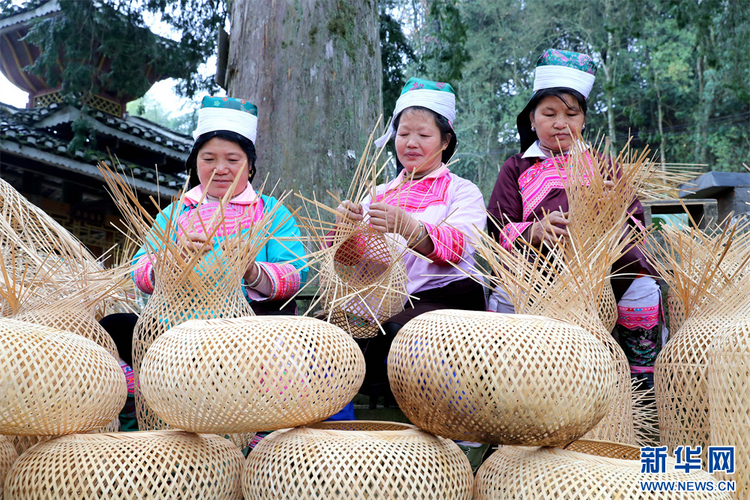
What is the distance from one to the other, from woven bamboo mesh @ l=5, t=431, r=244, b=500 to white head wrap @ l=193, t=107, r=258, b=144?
3.67 ft

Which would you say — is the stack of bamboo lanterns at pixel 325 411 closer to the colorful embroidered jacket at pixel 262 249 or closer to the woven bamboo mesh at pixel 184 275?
the woven bamboo mesh at pixel 184 275

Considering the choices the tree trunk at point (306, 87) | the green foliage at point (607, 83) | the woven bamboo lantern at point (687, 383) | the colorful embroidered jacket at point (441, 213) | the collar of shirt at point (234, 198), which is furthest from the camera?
the green foliage at point (607, 83)

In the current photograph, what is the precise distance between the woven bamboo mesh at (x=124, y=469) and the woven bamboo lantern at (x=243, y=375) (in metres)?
0.06

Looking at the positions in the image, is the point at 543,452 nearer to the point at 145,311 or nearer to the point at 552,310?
the point at 552,310

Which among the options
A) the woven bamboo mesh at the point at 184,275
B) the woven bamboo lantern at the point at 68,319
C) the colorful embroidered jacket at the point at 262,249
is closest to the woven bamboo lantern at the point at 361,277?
A: the colorful embroidered jacket at the point at 262,249

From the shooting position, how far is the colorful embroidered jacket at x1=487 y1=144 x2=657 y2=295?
6.45 ft

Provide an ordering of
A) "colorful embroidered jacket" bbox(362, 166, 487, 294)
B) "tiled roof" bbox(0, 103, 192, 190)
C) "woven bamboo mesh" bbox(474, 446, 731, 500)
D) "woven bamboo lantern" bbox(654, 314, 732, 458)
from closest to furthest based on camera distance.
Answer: "woven bamboo mesh" bbox(474, 446, 731, 500), "woven bamboo lantern" bbox(654, 314, 732, 458), "colorful embroidered jacket" bbox(362, 166, 487, 294), "tiled roof" bbox(0, 103, 192, 190)

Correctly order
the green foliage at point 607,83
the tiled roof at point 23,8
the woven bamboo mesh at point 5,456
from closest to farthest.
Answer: the woven bamboo mesh at point 5,456
the tiled roof at point 23,8
the green foliage at point 607,83

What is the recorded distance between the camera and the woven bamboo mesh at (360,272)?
1.74 m

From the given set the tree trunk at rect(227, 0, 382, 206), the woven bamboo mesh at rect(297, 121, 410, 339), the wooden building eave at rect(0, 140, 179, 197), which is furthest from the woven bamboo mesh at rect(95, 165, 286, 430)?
the wooden building eave at rect(0, 140, 179, 197)

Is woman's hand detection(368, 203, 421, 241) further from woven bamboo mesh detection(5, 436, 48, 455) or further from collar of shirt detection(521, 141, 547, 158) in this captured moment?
woven bamboo mesh detection(5, 436, 48, 455)

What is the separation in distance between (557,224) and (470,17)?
48.9 ft

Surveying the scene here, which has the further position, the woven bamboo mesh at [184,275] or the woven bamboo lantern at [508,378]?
the woven bamboo mesh at [184,275]

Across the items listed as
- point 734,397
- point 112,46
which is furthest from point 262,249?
point 112,46
